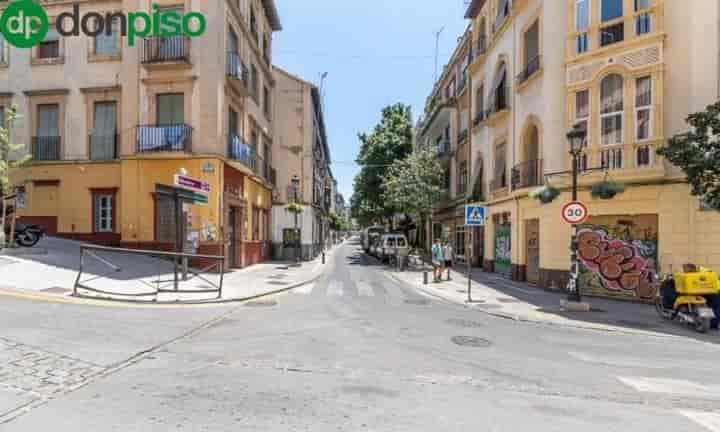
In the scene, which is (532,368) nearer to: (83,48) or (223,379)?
(223,379)

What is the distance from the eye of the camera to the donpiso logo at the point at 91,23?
16.5 metres

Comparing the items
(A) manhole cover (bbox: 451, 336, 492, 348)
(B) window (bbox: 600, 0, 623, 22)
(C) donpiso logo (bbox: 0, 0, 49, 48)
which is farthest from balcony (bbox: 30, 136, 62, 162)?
(B) window (bbox: 600, 0, 623, 22)

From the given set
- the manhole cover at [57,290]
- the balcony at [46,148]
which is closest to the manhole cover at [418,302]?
the manhole cover at [57,290]

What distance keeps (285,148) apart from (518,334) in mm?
23481

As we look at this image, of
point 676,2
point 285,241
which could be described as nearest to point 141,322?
point 676,2

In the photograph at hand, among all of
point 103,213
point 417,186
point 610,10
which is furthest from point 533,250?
point 103,213

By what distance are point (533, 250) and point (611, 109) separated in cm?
607

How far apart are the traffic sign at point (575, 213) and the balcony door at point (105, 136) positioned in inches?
725

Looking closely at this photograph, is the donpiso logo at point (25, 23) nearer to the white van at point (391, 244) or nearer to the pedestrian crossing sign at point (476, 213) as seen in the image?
the pedestrian crossing sign at point (476, 213)

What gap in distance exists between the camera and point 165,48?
16.5 meters

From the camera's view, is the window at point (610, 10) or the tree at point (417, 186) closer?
the window at point (610, 10)

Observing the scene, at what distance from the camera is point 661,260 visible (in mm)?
12578

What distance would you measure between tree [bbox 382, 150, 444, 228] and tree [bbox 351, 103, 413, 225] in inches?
217

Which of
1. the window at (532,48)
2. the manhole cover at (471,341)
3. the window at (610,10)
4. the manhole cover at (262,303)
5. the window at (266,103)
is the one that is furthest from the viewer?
the window at (266,103)
